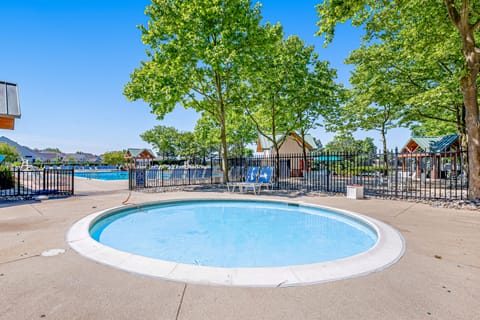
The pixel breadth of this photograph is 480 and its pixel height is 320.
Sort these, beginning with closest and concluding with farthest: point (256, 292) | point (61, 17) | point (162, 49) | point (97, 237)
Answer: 1. point (256, 292)
2. point (97, 237)
3. point (61, 17)
4. point (162, 49)

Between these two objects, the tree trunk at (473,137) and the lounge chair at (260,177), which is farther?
the lounge chair at (260,177)

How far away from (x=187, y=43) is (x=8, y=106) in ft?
26.5

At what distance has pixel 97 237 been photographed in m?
5.86

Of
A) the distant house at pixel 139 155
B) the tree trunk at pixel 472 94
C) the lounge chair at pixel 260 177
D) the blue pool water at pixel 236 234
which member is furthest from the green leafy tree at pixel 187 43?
the distant house at pixel 139 155

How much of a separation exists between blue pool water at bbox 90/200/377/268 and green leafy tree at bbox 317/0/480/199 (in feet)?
19.2

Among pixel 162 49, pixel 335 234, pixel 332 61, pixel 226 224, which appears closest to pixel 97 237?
pixel 226 224

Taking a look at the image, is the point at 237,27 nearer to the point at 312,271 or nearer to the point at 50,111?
the point at 312,271

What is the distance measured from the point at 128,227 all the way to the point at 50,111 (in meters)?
28.1

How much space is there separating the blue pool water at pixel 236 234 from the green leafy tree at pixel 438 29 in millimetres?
5846

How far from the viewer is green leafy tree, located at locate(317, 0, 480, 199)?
8.40 meters

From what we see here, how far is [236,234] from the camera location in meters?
6.83

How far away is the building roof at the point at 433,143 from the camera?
19297 millimetres

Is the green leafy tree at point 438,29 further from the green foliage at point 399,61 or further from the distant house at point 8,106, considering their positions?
the distant house at point 8,106

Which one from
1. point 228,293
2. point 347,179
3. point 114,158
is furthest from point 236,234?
point 114,158
